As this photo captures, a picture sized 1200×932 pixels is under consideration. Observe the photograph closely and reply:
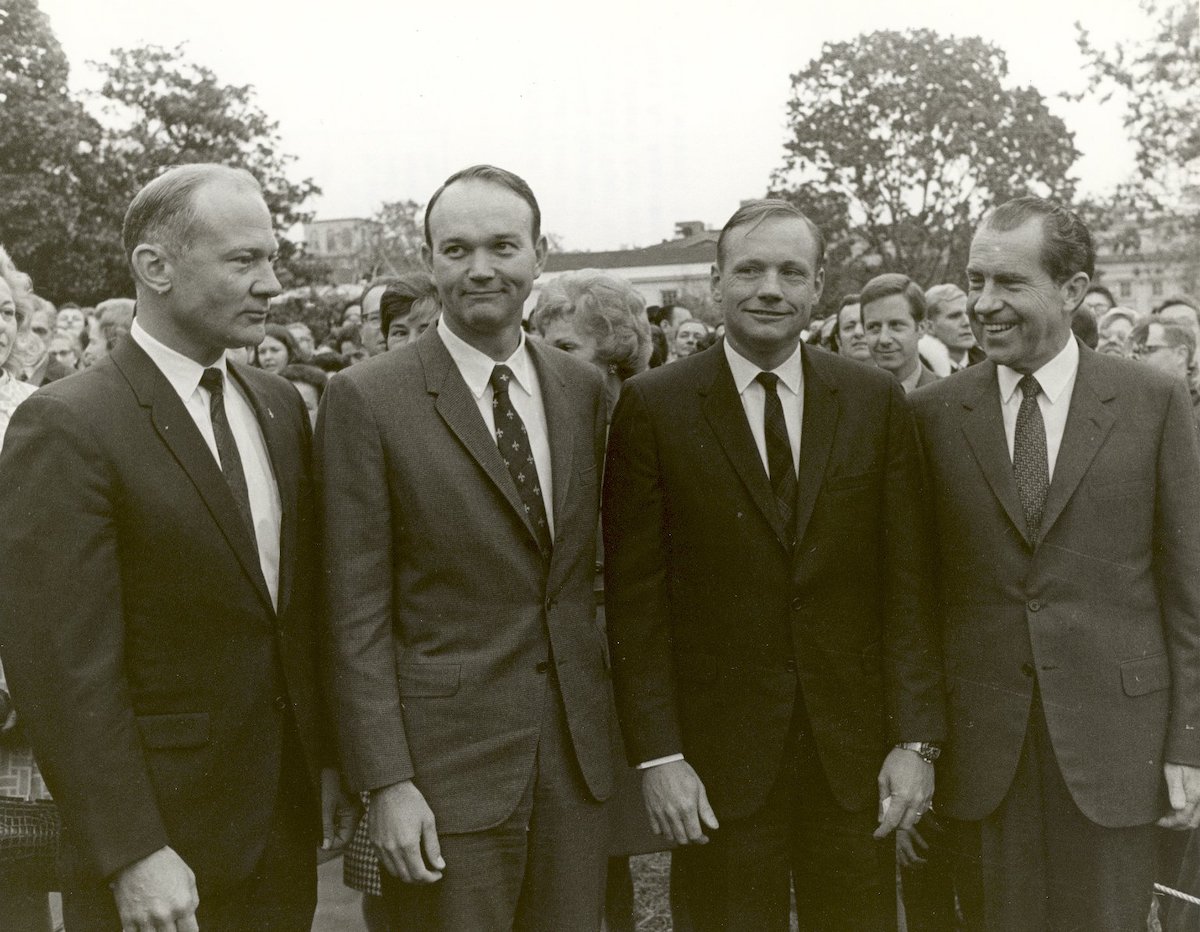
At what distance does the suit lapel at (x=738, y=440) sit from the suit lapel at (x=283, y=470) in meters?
1.13

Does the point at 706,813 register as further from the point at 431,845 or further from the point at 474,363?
the point at 474,363

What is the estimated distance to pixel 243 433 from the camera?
2801 millimetres

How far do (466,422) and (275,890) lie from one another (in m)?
1.20

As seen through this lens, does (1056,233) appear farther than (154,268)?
Yes

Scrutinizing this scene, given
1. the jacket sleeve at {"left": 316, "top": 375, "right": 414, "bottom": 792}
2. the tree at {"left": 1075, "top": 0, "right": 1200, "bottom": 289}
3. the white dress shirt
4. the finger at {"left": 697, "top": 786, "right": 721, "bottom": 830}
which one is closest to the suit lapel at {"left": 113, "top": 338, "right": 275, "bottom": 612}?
the jacket sleeve at {"left": 316, "top": 375, "right": 414, "bottom": 792}

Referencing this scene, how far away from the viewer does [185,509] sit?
2.55 metres

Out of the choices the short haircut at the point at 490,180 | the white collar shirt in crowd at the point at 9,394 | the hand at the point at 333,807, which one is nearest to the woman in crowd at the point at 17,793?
the white collar shirt in crowd at the point at 9,394

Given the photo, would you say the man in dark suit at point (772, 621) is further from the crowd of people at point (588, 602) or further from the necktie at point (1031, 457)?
the necktie at point (1031, 457)

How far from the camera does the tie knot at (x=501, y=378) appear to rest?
2992 mm

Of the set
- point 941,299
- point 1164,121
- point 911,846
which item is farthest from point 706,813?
point 1164,121

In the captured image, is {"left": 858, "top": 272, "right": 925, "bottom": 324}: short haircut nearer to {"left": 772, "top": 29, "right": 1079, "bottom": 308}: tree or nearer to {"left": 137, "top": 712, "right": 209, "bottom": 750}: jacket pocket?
{"left": 137, "top": 712, "right": 209, "bottom": 750}: jacket pocket

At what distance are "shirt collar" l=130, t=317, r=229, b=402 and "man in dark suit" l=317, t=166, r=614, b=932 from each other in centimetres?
33

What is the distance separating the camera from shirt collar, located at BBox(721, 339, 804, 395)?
326 cm

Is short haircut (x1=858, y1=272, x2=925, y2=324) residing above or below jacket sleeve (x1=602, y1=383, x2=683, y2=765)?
above
